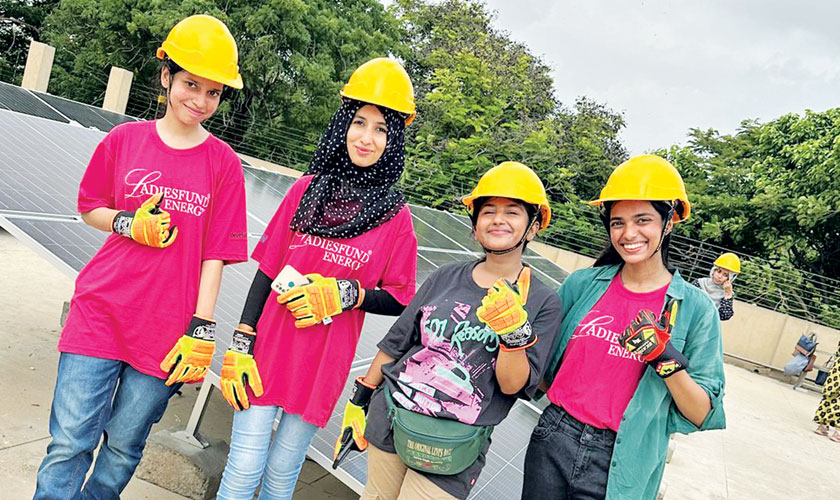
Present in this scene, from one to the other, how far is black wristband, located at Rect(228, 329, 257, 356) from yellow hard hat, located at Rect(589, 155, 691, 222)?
1.56 metres

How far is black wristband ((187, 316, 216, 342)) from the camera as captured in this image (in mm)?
2762

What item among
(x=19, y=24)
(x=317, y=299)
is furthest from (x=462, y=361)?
(x=19, y=24)

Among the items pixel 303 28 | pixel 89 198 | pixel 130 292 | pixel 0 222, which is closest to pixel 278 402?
pixel 130 292

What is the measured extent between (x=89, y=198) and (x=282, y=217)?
80cm

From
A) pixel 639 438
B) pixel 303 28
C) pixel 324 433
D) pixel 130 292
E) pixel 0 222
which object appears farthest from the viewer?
pixel 303 28

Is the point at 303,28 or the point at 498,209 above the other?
the point at 303,28

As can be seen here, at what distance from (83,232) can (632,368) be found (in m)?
3.24

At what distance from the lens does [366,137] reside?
2842mm

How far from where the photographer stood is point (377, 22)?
72.8 feet

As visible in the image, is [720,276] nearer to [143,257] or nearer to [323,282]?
[323,282]

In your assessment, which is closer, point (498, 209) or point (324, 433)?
point (498, 209)

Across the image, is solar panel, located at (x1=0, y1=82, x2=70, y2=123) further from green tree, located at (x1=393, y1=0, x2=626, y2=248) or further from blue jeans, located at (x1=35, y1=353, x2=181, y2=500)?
green tree, located at (x1=393, y1=0, x2=626, y2=248)

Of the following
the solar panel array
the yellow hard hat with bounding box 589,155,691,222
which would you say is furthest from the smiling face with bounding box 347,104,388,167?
the solar panel array

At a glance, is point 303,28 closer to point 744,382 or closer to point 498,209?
point 744,382
